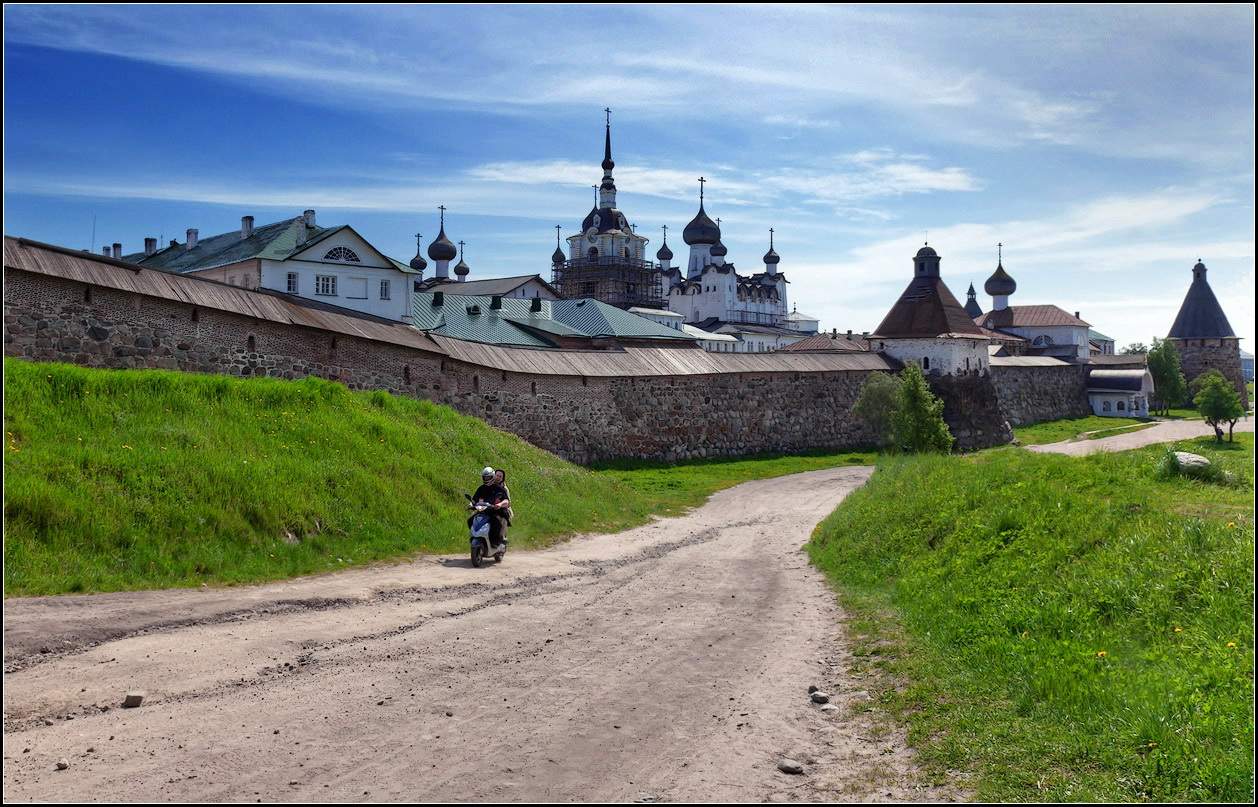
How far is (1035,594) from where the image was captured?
7.67 m

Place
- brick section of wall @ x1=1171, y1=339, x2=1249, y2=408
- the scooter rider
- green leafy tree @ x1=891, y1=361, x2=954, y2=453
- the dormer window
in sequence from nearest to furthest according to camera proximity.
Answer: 1. the scooter rider
2. green leafy tree @ x1=891, y1=361, x2=954, y2=453
3. the dormer window
4. brick section of wall @ x1=1171, y1=339, x2=1249, y2=408

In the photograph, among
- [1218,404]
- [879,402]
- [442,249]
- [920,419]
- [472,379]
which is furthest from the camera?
[442,249]

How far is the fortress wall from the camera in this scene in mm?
15508

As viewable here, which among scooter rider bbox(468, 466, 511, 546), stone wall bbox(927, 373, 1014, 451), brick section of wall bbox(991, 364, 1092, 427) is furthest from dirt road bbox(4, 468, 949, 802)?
brick section of wall bbox(991, 364, 1092, 427)

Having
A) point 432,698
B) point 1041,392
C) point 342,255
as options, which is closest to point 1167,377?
point 1041,392

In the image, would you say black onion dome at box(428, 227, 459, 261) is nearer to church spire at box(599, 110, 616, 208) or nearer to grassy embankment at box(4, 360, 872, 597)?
church spire at box(599, 110, 616, 208)

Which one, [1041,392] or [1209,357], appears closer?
[1041,392]

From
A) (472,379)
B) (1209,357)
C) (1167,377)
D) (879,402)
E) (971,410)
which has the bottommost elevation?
(971,410)

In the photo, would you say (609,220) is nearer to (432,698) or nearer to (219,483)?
(219,483)

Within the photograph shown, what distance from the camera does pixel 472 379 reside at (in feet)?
79.0

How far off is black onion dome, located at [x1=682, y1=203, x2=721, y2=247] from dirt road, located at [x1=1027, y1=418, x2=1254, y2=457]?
164ft

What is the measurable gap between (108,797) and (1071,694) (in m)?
A: 5.81

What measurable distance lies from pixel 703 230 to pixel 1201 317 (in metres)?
45.1

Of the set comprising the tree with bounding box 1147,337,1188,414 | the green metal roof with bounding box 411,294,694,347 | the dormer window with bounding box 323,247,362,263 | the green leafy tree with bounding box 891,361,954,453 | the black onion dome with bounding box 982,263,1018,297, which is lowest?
the green leafy tree with bounding box 891,361,954,453
